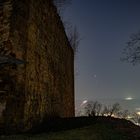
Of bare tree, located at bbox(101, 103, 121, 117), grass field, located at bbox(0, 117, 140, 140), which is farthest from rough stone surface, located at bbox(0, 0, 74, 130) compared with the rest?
bare tree, located at bbox(101, 103, 121, 117)

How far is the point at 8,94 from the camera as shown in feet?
14.5

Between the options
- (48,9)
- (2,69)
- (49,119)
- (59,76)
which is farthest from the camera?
(59,76)

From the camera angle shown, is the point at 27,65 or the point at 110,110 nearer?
the point at 27,65

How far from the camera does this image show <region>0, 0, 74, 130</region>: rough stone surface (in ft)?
14.7

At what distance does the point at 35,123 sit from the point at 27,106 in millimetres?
628

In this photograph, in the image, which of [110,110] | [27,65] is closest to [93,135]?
[27,65]

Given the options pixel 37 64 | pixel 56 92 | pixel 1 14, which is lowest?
pixel 56 92

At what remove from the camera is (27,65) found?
498cm

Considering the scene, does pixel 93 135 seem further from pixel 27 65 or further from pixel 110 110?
pixel 110 110

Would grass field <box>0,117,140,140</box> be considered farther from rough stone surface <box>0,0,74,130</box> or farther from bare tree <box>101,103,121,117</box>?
bare tree <box>101,103,121,117</box>

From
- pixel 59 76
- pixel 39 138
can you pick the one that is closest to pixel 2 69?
pixel 39 138

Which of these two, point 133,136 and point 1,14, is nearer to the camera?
point 133,136

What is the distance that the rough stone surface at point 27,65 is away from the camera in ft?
14.7

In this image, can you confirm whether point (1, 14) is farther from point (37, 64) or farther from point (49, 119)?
point (49, 119)
